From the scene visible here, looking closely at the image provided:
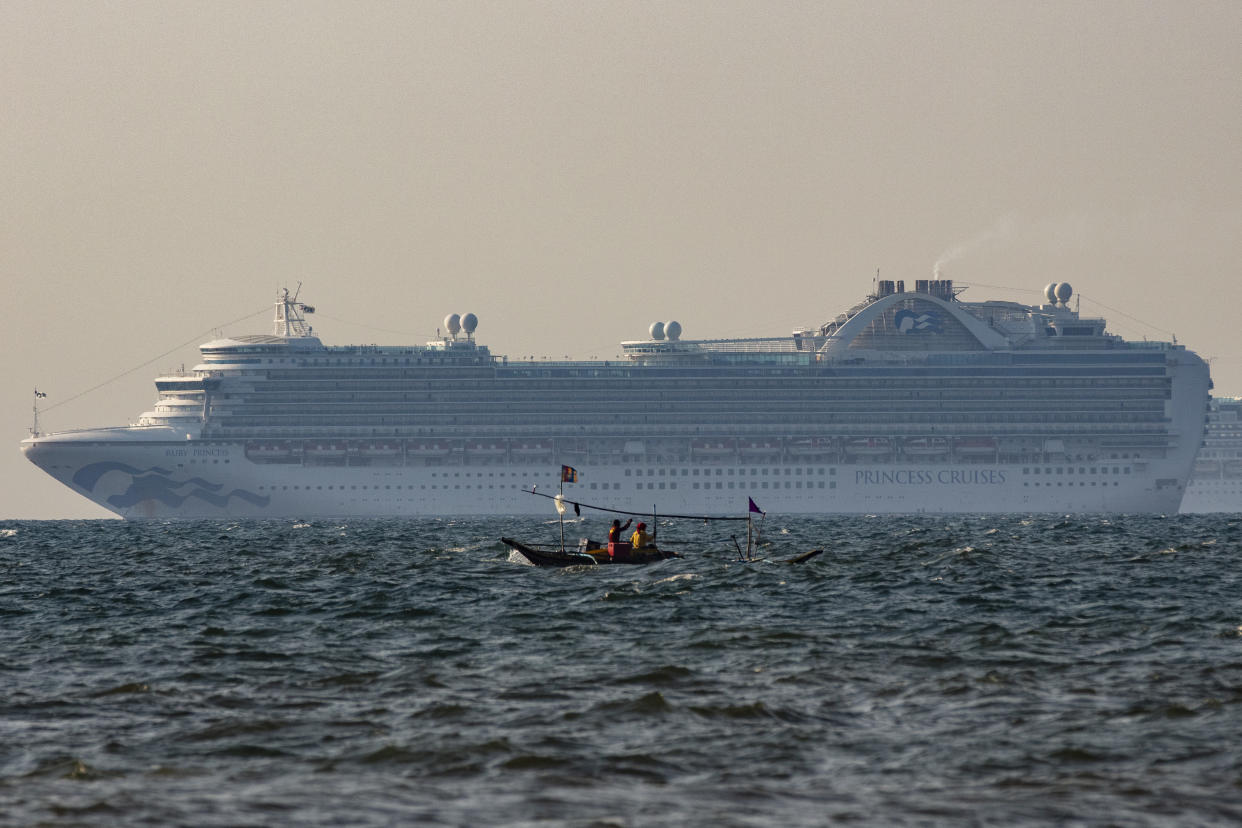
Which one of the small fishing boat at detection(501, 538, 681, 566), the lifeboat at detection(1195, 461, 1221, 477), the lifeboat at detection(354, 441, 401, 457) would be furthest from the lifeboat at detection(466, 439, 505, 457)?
the small fishing boat at detection(501, 538, 681, 566)

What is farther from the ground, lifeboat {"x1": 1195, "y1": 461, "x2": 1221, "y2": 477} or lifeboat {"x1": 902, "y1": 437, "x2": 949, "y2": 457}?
lifeboat {"x1": 902, "y1": 437, "x2": 949, "y2": 457}

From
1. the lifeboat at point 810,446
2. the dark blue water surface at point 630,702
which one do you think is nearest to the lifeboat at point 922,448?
the lifeboat at point 810,446

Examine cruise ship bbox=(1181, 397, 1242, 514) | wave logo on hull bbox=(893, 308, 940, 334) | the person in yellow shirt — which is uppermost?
wave logo on hull bbox=(893, 308, 940, 334)

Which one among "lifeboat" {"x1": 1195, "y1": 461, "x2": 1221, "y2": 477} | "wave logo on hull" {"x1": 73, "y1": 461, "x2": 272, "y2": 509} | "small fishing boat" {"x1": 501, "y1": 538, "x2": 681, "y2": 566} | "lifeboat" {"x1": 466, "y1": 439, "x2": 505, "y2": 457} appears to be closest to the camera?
"small fishing boat" {"x1": 501, "y1": 538, "x2": 681, "y2": 566}

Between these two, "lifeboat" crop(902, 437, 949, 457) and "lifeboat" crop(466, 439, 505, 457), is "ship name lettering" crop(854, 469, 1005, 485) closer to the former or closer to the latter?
"lifeboat" crop(902, 437, 949, 457)

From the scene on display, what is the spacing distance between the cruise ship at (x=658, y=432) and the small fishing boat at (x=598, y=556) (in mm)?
94780

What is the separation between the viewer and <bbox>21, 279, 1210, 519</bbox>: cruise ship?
144 m

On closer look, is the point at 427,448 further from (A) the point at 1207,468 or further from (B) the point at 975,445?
(A) the point at 1207,468

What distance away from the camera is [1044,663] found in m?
25.8

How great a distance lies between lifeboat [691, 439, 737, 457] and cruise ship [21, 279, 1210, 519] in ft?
0.41

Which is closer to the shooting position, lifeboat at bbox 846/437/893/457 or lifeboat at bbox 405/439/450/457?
lifeboat at bbox 405/439/450/457

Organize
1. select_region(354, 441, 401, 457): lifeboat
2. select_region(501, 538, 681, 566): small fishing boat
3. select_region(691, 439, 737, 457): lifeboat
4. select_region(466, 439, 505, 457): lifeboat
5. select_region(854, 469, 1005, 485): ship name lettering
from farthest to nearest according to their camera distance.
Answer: select_region(691, 439, 737, 457): lifeboat < select_region(854, 469, 1005, 485): ship name lettering < select_region(466, 439, 505, 457): lifeboat < select_region(354, 441, 401, 457): lifeboat < select_region(501, 538, 681, 566): small fishing boat

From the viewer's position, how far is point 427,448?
145750 mm

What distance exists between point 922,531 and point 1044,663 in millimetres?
55781
